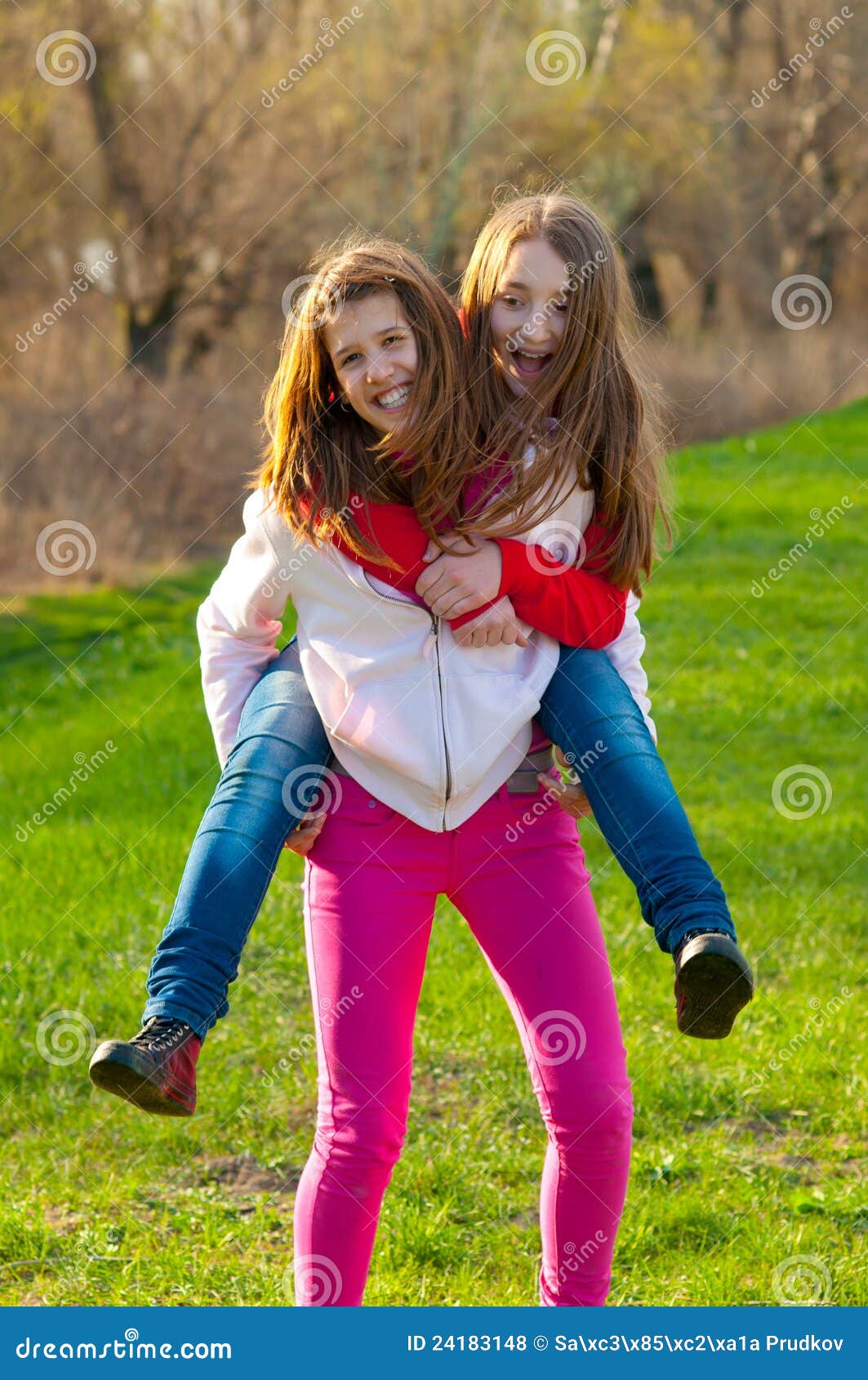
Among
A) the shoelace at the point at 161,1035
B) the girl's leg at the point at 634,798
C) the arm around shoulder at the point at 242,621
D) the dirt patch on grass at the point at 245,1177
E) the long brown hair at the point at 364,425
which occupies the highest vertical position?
the long brown hair at the point at 364,425

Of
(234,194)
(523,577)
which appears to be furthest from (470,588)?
(234,194)

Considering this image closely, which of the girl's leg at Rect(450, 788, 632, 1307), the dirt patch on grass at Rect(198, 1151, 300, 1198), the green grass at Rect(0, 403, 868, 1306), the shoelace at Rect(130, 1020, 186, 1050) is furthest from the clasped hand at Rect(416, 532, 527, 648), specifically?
the dirt patch on grass at Rect(198, 1151, 300, 1198)

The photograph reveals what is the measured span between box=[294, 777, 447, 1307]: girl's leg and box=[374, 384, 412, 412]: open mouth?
61 centimetres

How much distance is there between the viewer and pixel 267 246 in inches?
530

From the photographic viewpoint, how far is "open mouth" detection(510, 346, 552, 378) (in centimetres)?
226

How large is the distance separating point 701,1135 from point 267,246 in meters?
11.7

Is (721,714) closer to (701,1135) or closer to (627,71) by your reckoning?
(701,1135)

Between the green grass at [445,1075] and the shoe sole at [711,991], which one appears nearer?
the shoe sole at [711,991]

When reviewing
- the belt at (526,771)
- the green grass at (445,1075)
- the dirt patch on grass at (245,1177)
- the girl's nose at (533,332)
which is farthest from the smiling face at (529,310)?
the dirt patch on grass at (245,1177)

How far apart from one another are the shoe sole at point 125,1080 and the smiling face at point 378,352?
39.5 inches

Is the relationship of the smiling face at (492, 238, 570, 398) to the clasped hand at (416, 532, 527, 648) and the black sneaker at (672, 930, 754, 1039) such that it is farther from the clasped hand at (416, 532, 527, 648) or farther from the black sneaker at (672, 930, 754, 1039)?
the black sneaker at (672, 930, 754, 1039)

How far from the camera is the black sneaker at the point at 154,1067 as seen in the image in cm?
188

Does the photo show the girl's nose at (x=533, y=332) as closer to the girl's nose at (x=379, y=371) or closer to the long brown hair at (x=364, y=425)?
the long brown hair at (x=364, y=425)

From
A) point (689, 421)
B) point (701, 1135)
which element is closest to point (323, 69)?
point (689, 421)
